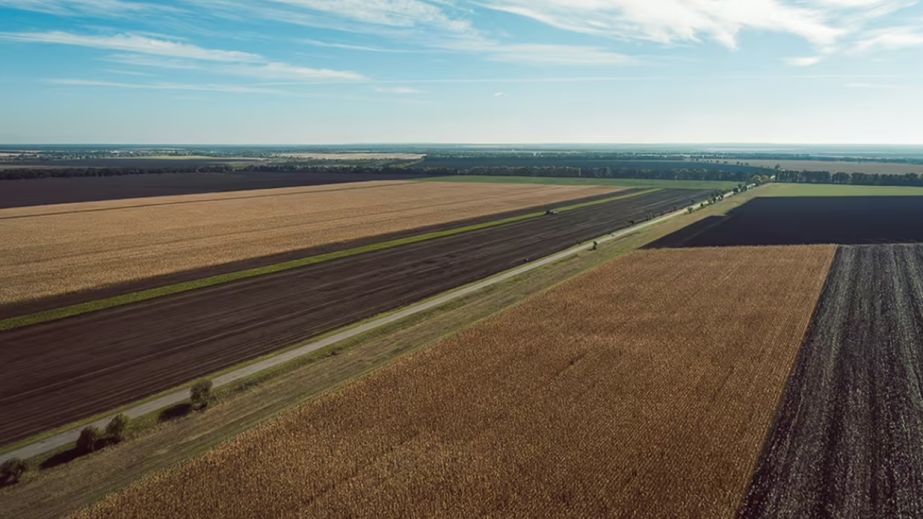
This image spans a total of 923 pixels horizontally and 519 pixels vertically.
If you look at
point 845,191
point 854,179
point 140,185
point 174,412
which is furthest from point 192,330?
point 854,179

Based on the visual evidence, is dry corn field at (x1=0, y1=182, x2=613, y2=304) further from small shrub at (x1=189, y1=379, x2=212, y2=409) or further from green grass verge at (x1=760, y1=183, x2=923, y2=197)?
green grass verge at (x1=760, y1=183, x2=923, y2=197)

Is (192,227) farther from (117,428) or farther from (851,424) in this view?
(851,424)

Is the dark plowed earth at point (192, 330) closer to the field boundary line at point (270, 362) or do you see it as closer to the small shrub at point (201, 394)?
the field boundary line at point (270, 362)

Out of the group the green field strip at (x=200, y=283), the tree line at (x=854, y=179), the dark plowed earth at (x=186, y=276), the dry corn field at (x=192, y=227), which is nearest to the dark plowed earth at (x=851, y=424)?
the green field strip at (x=200, y=283)

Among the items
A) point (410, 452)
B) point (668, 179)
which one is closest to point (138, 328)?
point (410, 452)

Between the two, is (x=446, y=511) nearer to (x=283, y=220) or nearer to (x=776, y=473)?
(x=776, y=473)

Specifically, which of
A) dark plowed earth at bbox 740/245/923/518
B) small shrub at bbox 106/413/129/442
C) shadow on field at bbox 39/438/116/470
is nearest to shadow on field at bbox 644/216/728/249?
dark plowed earth at bbox 740/245/923/518
